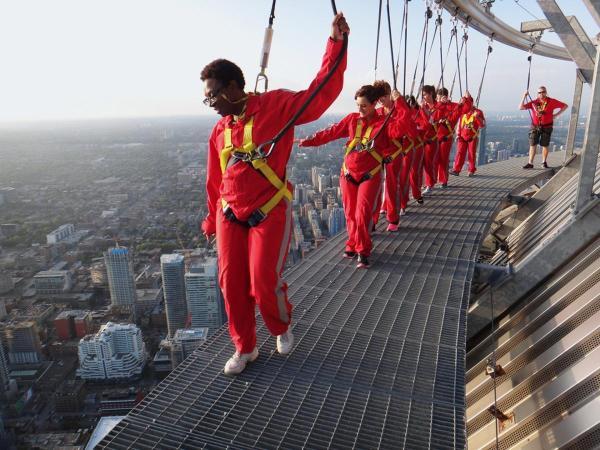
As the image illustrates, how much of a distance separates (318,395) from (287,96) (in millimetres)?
1619

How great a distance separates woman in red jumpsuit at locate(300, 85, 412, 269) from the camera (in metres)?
4.32

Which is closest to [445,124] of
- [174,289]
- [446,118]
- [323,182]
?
[446,118]

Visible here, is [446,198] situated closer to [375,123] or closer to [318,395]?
[375,123]

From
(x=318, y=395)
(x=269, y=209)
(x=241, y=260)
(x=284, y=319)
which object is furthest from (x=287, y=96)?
(x=318, y=395)

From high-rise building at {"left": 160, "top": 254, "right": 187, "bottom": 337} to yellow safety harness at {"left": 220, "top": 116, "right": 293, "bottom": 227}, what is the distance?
21.4 meters

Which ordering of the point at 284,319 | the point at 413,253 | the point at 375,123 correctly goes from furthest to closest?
1. the point at 413,253
2. the point at 375,123
3. the point at 284,319

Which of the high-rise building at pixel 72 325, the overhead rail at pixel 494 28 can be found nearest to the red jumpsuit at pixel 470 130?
the overhead rail at pixel 494 28

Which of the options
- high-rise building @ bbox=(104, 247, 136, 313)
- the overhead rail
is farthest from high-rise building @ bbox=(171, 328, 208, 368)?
the overhead rail

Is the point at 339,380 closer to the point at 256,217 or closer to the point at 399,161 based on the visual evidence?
the point at 256,217

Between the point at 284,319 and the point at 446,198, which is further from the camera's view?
the point at 446,198

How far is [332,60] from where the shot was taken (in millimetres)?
Answer: 2342

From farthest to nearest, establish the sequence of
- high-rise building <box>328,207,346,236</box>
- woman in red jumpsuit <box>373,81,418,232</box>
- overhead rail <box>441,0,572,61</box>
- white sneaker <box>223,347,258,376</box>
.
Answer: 1. high-rise building <box>328,207,346,236</box>
2. overhead rail <box>441,0,572,61</box>
3. woman in red jumpsuit <box>373,81,418,232</box>
4. white sneaker <box>223,347,258,376</box>

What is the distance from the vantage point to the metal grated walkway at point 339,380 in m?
2.11

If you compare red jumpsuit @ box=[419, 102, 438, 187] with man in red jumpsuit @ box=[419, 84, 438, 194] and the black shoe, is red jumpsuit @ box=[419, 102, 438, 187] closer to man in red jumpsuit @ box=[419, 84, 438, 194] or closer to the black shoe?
man in red jumpsuit @ box=[419, 84, 438, 194]
